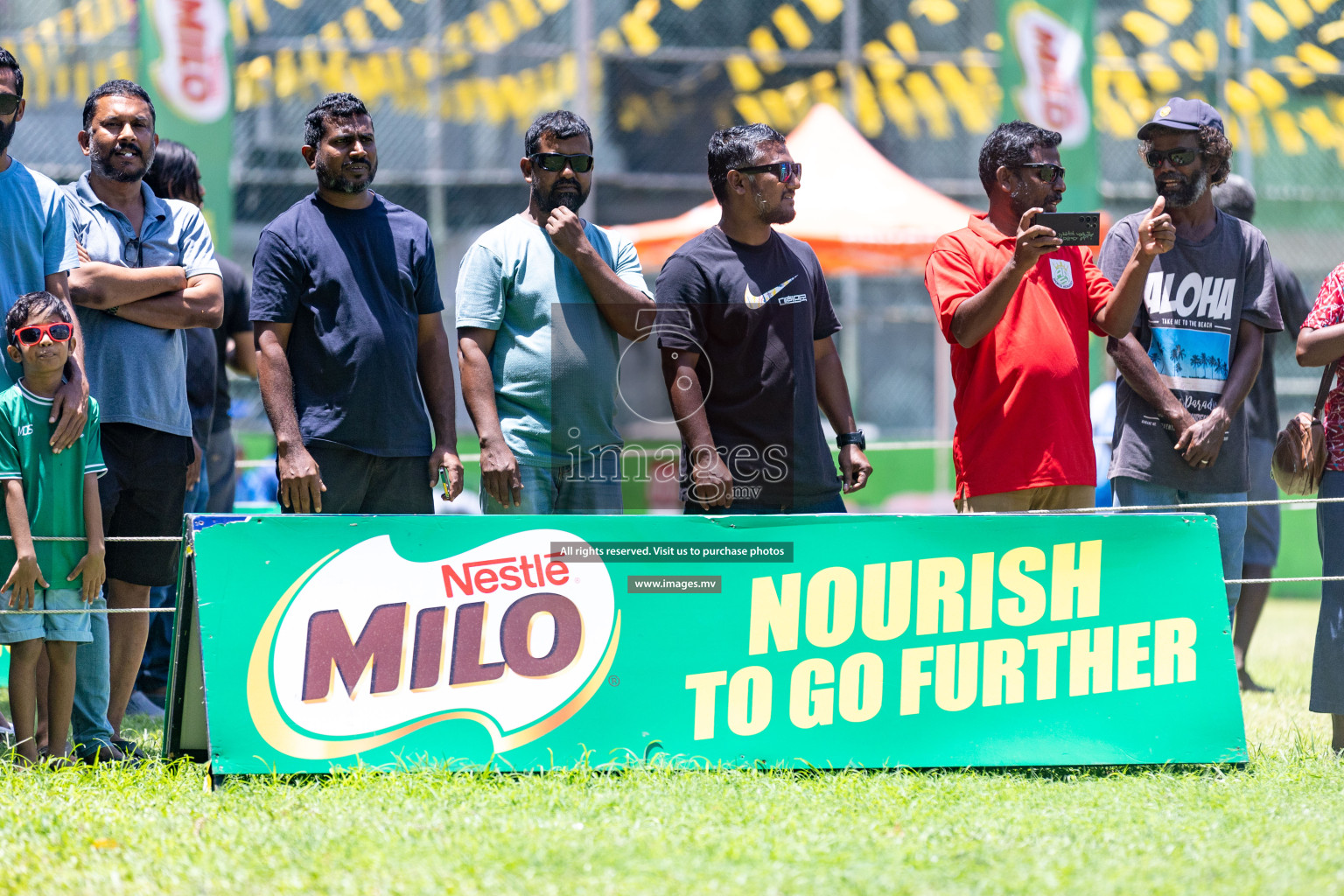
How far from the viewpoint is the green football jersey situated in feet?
13.7

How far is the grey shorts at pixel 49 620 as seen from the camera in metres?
4.16

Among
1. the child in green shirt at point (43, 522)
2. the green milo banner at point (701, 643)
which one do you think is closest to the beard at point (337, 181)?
the child in green shirt at point (43, 522)

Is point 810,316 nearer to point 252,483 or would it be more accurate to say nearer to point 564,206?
point 564,206

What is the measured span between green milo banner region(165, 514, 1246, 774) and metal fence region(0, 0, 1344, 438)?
8426mm

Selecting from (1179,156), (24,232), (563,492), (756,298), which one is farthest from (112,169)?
(1179,156)

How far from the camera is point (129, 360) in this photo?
14.7ft

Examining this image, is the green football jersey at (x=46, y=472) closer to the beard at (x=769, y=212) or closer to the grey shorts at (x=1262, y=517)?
the beard at (x=769, y=212)

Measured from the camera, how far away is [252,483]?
349 inches

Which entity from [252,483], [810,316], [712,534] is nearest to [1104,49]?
[252,483]

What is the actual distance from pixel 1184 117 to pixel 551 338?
232cm

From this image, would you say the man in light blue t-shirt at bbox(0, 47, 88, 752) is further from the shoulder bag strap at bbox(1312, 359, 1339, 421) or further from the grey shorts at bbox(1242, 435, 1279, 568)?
the grey shorts at bbox(1242, 435, 1279, 568)

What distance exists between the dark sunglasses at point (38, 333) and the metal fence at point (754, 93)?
8.90m

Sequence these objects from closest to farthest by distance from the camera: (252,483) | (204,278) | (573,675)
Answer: (573,675), (204,278), (252,483)

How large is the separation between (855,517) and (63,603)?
7.95ft
